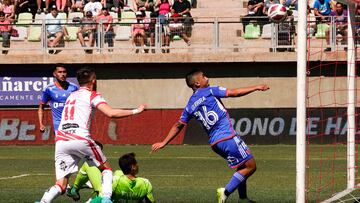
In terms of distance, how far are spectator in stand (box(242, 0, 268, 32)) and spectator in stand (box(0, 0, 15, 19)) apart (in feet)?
25.8

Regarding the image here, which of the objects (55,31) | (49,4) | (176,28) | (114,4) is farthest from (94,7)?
(176,28)

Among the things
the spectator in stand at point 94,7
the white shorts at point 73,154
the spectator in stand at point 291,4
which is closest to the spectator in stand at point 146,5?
the spectator in stand at point 94,7

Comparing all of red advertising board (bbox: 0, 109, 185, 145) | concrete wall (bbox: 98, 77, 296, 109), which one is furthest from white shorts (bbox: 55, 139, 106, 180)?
concrete wall (bbox: 98, 77, 296, 109)

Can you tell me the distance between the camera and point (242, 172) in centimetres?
1474

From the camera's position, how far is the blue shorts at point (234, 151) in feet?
48.2

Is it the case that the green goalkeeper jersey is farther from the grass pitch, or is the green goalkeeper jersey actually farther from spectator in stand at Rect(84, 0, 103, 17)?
spectator in stand at Rect(84, 0, 103, 17)

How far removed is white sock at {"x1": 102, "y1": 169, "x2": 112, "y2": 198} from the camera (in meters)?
13.0

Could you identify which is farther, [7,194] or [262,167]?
[262,167]

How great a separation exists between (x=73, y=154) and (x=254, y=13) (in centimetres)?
2049

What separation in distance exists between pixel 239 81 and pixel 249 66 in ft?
1.99

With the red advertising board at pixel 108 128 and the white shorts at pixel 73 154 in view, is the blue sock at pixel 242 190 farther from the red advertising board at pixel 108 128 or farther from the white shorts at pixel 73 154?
the red advertising board at pixel 108 128

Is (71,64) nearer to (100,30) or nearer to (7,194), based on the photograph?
(100,30)

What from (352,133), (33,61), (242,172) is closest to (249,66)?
(33,61)

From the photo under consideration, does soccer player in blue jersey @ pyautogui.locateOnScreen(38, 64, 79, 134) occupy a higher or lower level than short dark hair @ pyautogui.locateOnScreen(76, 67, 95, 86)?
lower
